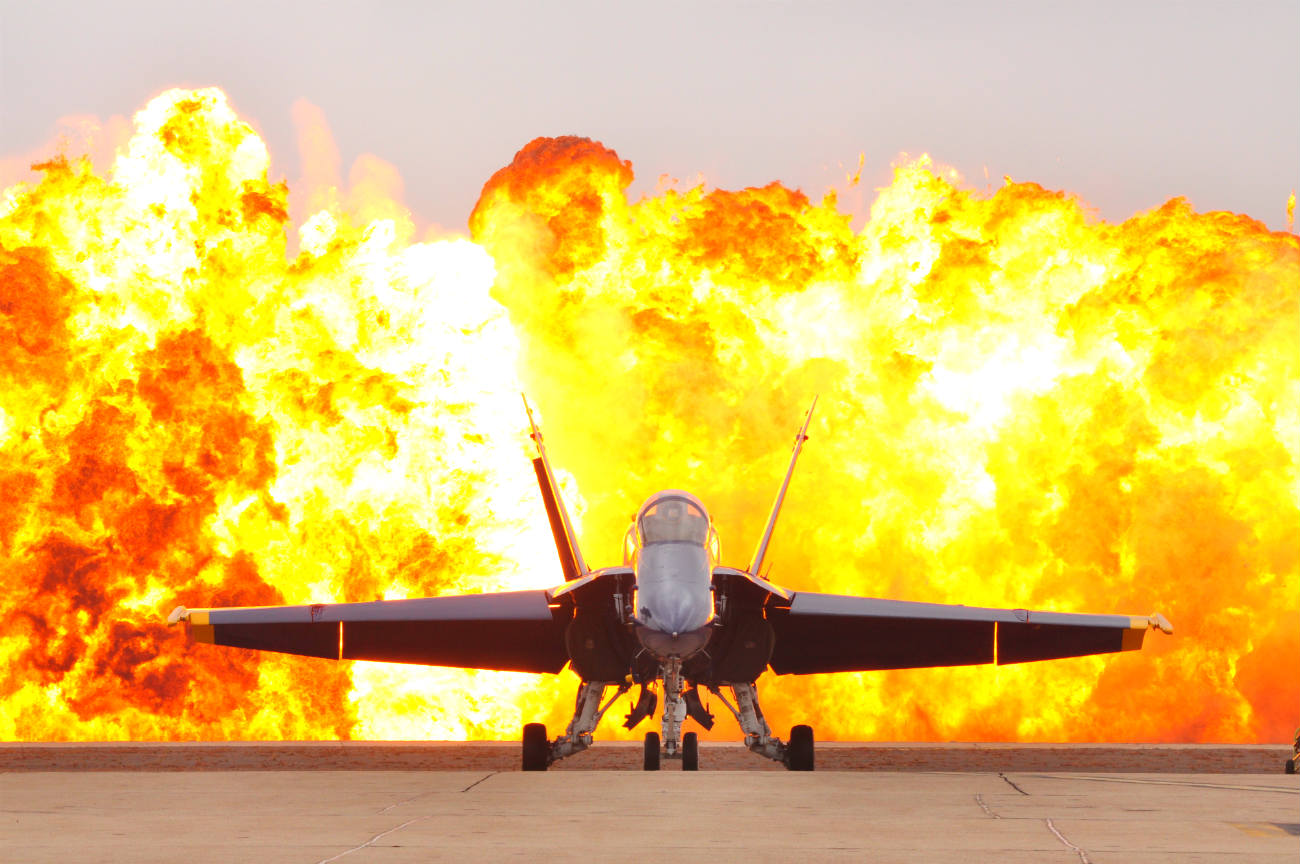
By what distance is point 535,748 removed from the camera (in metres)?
22.8

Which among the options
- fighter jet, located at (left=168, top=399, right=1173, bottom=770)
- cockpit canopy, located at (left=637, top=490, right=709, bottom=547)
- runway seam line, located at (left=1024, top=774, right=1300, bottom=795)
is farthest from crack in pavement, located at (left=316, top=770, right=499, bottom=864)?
runway seam line, located at (left=1024, top=774, right=1300, bottom=795)

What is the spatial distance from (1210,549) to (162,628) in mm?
25096

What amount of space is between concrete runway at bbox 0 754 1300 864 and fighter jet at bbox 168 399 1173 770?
3208 millimetres

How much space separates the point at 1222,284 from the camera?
3756 cm

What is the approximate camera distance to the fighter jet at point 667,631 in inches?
801

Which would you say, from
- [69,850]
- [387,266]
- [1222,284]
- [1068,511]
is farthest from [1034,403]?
[69,850]

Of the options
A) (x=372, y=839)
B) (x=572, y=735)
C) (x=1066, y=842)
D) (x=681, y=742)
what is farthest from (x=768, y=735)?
(x=372, y=839)

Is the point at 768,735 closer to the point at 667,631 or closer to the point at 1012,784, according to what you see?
the point at 667,631

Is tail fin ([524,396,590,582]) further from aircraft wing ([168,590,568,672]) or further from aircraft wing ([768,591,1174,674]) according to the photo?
aircraft wing ([768,591,1174,674])

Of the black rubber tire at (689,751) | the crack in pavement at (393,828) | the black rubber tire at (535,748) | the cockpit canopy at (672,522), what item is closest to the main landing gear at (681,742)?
the black rubber tire at (535,748)

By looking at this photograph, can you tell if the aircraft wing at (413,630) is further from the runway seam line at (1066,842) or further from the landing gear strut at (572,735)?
the runway seam line at (1066,842)

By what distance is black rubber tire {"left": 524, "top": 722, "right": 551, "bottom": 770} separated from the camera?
896 inches

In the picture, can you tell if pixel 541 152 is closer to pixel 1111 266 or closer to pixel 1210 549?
pixel 1111 266

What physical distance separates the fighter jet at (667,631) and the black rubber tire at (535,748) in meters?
0.02
